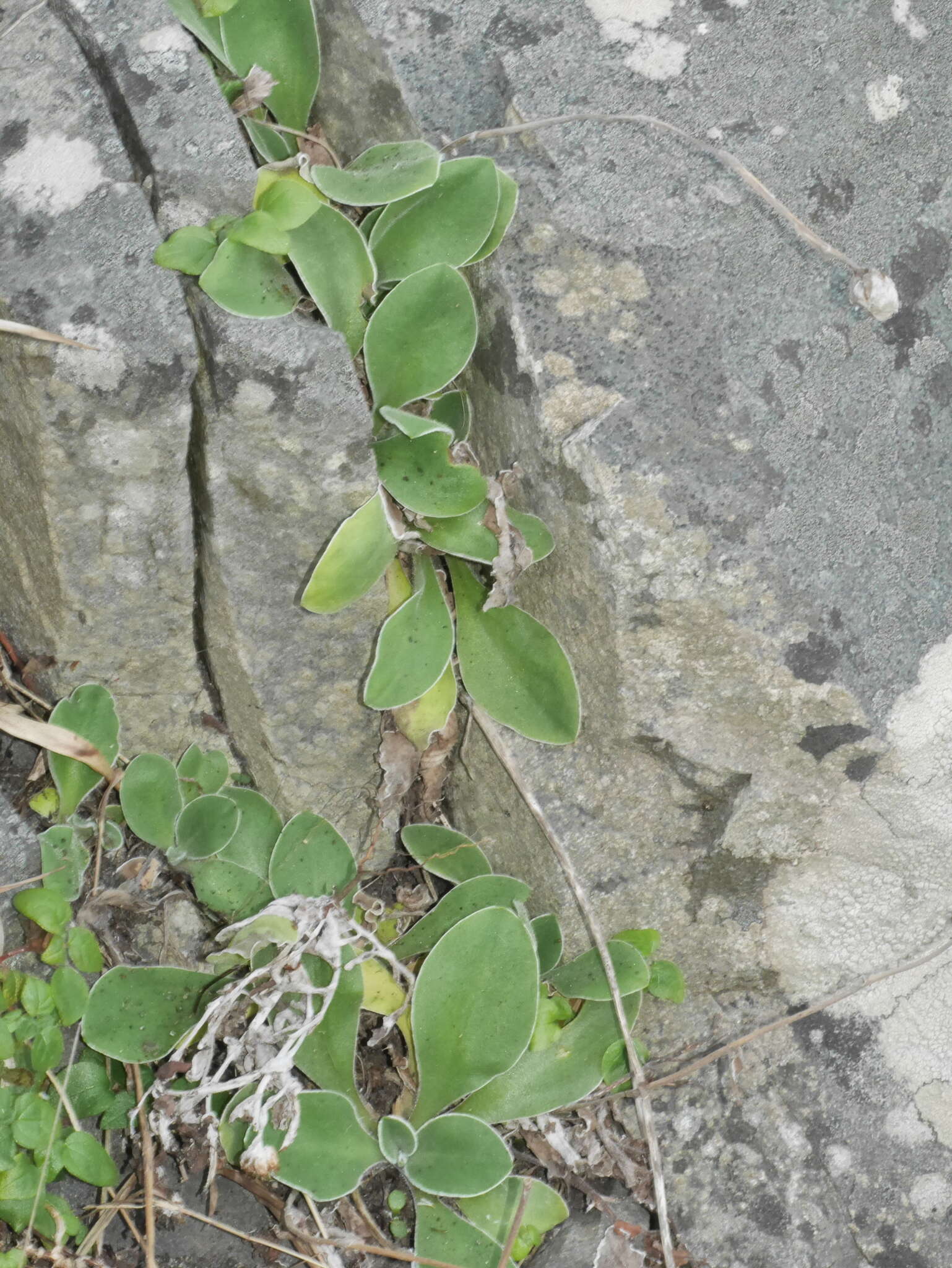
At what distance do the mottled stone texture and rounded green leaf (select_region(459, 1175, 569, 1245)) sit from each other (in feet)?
0.19

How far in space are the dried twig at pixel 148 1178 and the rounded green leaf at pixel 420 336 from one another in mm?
928

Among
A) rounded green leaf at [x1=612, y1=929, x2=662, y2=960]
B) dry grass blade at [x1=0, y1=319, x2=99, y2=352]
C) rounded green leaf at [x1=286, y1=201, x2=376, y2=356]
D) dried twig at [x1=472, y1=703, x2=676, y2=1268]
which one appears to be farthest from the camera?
rounded green leaf at [x1=612, y1=929, x2=662, y2=960]

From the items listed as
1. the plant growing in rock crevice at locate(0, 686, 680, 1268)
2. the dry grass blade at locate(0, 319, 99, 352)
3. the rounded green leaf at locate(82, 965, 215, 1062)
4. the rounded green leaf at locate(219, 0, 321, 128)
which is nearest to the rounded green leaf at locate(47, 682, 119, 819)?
the plant growing in rock crevice at locate(0, 686, 680, 1268)

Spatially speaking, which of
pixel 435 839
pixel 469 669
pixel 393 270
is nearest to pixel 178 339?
pixel 393 270

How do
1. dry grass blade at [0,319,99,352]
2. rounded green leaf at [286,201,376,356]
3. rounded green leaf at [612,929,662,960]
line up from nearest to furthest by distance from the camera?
dry grass blade at [0,319,99,352], rounded green leaf at [286,201,376,356], rounded green leaf at [612,929,662,960]

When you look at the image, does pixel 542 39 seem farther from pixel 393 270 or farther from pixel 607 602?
pixel 607 602

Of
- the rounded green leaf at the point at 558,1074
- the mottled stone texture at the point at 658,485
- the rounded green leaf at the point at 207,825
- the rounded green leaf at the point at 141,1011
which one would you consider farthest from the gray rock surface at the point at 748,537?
the rounded green leaf at the point at 141,1011

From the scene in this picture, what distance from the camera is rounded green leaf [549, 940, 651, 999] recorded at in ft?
4.86

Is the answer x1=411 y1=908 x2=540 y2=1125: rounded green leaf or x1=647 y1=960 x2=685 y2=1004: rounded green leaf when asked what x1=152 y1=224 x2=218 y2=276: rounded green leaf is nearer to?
x1=411 y1=908 x2=540 y2=1125: rounded green leaf

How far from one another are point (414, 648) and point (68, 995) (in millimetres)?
618

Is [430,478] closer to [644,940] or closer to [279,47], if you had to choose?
[279,47]

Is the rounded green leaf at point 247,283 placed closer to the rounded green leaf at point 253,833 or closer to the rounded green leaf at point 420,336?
the rounded green leaf at point 420,336

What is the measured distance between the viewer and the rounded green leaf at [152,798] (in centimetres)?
149

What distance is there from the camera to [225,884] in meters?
1.52
